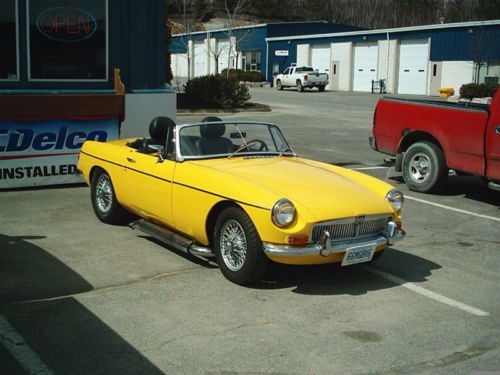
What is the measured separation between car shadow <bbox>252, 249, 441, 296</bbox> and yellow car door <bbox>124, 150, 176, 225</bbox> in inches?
50.6

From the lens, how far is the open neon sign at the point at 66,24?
35.7 ft

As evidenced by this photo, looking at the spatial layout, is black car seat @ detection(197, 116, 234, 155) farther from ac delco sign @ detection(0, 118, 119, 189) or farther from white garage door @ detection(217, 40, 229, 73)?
white garage door @ detection(217, 40, 229, 73)

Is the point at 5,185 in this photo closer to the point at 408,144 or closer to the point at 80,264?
the point at 80,264

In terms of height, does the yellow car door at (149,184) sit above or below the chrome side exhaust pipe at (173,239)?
above

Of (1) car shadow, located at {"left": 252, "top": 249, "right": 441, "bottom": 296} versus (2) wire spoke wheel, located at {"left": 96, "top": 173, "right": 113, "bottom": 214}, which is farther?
(2) wire spoke wheel, located at {"left": 96, "top": 173, "right": 113, "bottom": 214}

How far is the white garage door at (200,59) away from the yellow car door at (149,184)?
65.7 m

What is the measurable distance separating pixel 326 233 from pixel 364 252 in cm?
48

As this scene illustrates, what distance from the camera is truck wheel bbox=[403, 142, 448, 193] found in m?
10.6

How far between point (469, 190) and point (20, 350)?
8.82 metres

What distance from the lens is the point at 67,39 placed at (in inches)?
440

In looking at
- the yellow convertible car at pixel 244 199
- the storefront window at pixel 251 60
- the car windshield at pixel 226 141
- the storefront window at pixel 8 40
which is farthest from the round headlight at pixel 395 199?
the storefront window at pixel 251 60

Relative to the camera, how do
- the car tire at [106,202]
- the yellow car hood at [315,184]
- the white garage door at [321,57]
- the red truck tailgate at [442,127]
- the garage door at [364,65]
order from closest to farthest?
the yellow car hood at [315,184]
the car tire at [106,202]
the red truck tailgate at [442,127]
the garage door at [364,65]
the white garage door at [321,57]

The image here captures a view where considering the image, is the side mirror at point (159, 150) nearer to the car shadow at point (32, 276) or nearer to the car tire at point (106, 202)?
the car tire at point (106, 202)

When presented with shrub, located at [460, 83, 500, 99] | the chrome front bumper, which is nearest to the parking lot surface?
the chrome front bumper
